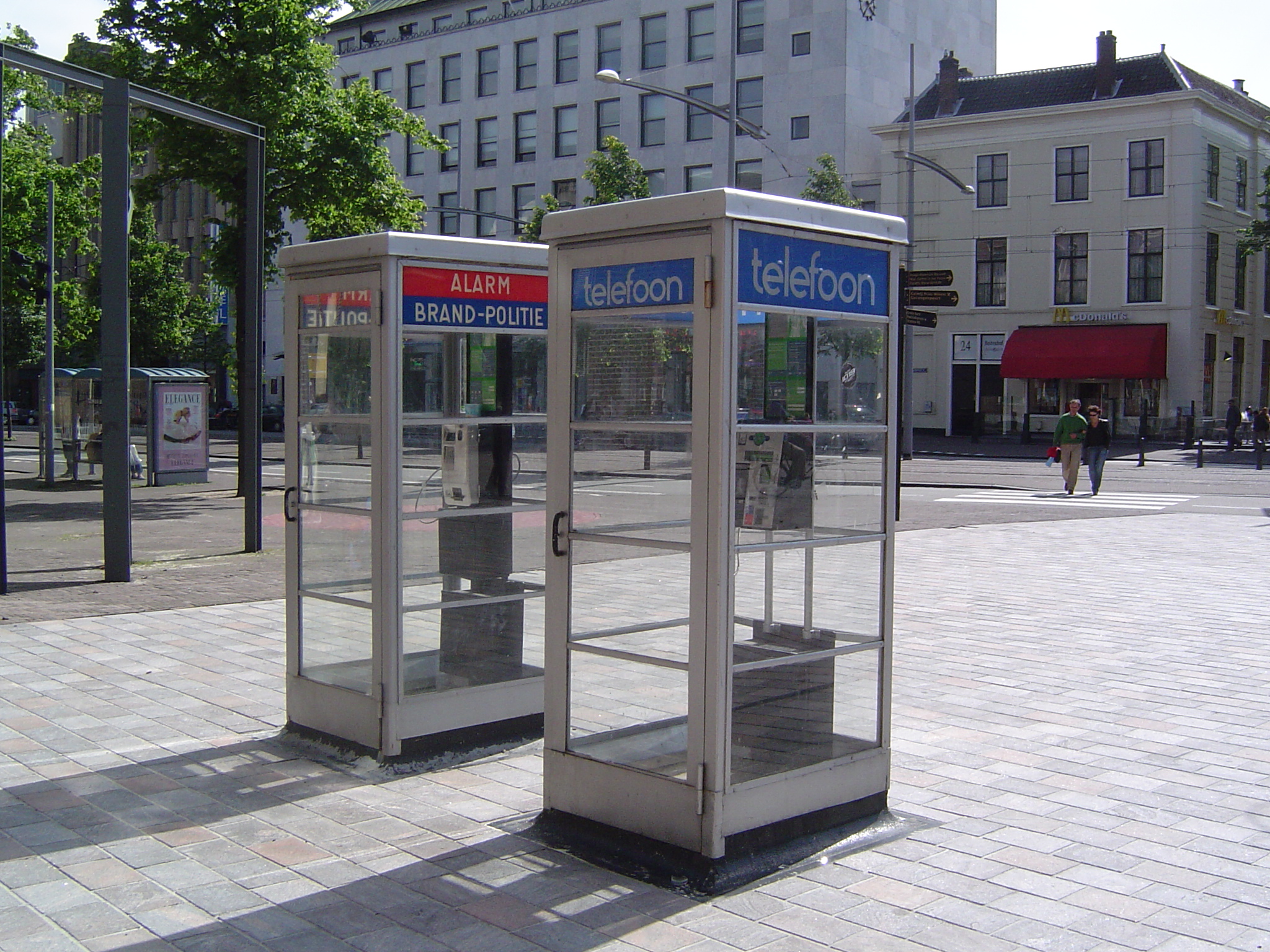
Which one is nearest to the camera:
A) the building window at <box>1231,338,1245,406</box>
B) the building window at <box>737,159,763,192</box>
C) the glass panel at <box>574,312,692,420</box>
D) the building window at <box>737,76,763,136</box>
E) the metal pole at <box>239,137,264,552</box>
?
the glass panel at <box>574,312,692,420</box>

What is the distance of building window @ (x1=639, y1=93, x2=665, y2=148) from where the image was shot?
51.1 meters

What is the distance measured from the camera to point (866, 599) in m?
4.76

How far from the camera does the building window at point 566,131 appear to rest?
178 ft

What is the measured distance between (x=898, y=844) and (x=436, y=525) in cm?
252

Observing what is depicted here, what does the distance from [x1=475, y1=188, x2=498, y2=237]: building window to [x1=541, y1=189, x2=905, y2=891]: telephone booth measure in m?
53.9

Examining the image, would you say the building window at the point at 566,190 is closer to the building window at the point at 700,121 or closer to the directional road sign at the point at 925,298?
→ the building window at the point at 700,121

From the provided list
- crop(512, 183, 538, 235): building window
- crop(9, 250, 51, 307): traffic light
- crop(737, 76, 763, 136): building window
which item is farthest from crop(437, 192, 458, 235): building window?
crop(9, 250, 51, 307): traffic light

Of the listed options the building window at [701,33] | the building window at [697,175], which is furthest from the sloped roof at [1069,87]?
the building window at [701,33]

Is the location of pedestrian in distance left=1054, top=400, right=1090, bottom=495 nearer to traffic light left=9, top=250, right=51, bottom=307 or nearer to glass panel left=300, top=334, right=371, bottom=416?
glass panel left=300, top=334, right=371, bottom=416

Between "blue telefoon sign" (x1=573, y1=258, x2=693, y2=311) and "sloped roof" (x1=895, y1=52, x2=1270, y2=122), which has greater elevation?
"sloped roof" (x1=895, y1=52, x2=1270, y2=122)

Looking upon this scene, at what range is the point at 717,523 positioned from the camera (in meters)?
4.14

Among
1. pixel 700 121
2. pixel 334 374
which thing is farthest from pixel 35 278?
pixel 700 121

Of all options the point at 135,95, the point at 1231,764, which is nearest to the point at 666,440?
the point at 1231,764

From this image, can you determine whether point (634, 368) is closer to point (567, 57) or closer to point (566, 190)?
point (566, 190)
